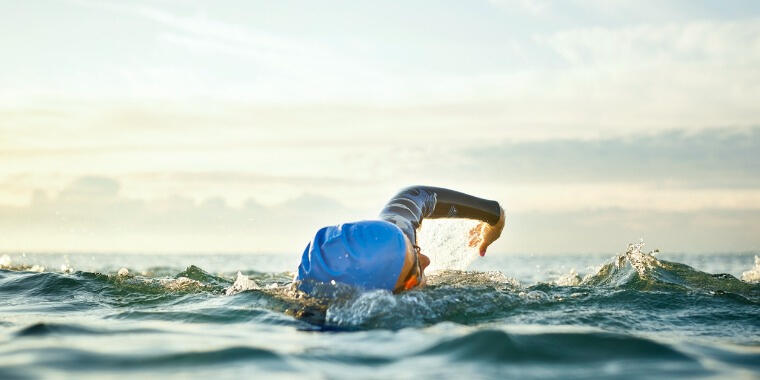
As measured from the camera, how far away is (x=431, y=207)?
7.29 metres

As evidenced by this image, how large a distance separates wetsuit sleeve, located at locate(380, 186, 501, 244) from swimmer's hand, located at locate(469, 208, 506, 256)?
0.09 metres

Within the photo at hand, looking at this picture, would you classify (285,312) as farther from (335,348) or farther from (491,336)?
(491,336)

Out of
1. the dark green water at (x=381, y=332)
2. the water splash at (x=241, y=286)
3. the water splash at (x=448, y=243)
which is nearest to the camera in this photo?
the dark green water at (x=381, y=332)

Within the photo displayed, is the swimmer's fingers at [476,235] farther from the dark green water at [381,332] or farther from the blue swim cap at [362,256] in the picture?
the blue swim cap at [362,256]

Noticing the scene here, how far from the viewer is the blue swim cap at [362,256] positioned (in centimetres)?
574

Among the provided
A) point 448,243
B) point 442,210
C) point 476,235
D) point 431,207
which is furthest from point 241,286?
point 476,235

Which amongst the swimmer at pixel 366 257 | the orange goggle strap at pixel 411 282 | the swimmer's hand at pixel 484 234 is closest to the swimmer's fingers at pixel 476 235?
the swimmer's hand at pixel 484 234

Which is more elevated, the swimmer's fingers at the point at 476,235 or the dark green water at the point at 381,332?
the swimmer's fingers at the point at 476,235

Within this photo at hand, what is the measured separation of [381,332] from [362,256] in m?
0.91

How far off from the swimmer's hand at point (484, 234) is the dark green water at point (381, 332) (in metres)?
0.41

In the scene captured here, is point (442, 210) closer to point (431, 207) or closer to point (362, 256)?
point (431, 207)

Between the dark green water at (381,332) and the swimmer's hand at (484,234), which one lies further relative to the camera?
the swimmer's hand at (484,234)

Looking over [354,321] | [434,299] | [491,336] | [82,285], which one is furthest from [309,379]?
[82,285]

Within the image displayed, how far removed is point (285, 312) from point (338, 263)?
0.65m
